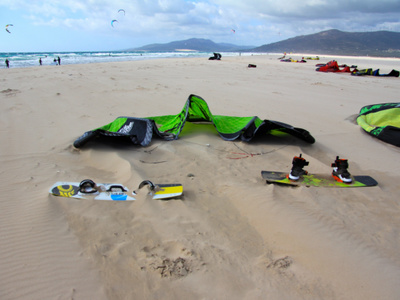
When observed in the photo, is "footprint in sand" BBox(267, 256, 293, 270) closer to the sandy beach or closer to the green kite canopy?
the sandy beach

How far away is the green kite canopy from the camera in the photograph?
15.8ft

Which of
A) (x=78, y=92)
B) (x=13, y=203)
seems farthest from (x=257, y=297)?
(x=78, y=92)

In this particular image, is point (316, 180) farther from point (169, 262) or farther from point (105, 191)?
point (105, 191)

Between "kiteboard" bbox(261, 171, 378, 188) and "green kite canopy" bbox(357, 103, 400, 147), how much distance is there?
6.47 ft

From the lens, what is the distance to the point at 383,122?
538cm

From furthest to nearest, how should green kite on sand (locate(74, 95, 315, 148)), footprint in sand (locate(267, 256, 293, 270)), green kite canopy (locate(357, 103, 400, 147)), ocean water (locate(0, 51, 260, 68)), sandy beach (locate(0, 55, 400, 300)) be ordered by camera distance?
ocean water (locate(0, 51, 260, 68)), green kite canopy (locate(357, 103, 400, 147)), green kite on sand (locate(74, 95, 315, 148)), footprint in sand (locate(267, 256, 293, 270)), sandy beach (locate(0, 55, 400, 300))

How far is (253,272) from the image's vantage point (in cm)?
194

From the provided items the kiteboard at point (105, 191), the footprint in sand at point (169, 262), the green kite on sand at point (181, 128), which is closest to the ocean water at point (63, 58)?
the green kite on sand at point (181, 128)

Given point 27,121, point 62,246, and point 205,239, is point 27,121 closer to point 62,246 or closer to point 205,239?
point 62,246

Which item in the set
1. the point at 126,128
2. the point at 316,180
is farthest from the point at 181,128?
the point at 316,180

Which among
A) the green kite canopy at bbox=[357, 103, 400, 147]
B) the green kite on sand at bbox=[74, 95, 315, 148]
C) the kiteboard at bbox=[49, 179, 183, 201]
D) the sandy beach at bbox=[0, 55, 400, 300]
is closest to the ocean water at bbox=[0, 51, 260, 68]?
the green kite on sand at bbox=[74, 95, 315, 148]

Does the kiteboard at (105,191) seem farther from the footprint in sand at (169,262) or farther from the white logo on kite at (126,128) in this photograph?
the white logo on kite at (126,128)

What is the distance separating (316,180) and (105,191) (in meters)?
2.69

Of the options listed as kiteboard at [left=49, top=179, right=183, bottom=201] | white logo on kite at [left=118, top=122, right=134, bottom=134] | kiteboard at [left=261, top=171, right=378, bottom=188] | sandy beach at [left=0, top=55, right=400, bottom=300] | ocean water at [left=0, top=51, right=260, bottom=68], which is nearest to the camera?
sandy beach at [left=0, top=55, right=400, bottom=300]
